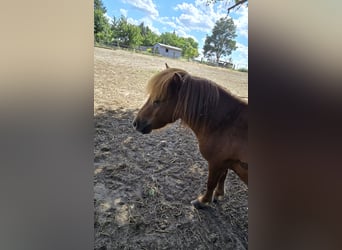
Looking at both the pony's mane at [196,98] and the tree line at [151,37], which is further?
the pony's mane at [196,98]

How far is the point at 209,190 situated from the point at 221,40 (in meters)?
0.65

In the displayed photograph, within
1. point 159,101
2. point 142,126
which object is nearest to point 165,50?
point 159,101

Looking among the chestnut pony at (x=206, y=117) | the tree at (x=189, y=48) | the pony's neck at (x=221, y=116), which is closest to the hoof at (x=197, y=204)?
the chestnut pony at (x=206, y=117)

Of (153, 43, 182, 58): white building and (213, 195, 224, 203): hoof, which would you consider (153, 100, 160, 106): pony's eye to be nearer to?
(153, 43, 182, 58): white building

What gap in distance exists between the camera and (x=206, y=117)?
3.95 ft

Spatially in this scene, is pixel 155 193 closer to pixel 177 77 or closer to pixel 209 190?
pixel 209 190

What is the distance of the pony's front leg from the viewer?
114 centimetres

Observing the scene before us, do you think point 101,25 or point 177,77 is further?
point 177,77

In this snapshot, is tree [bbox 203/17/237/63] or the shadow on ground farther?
tree [bbox 203/17/237/63]

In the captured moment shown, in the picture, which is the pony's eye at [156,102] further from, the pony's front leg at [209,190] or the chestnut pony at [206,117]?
the pony's front leg at [209,190]

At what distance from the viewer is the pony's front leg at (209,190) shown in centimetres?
114

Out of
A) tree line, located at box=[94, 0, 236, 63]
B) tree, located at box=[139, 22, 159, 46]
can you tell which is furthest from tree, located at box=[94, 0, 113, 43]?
tree, located at box=[139, 22, 159, 46]

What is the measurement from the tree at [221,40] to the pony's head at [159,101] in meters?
0.16

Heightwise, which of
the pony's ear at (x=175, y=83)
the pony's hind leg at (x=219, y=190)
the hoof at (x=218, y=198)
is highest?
the pony's ear at (x=175, y=83)
